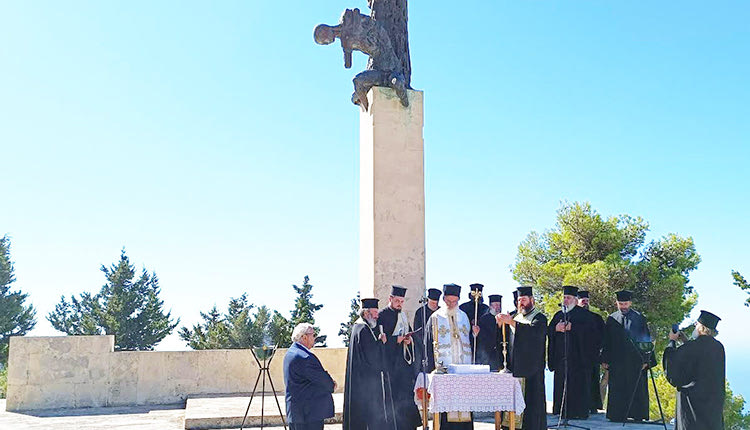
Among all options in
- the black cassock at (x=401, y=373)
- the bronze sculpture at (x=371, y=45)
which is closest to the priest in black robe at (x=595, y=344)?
the black cassock at (x=401, y=373)

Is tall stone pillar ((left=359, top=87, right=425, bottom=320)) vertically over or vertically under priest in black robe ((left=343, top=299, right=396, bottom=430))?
over

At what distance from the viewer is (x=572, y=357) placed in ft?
33.3

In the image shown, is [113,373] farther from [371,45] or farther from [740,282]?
[740,282]

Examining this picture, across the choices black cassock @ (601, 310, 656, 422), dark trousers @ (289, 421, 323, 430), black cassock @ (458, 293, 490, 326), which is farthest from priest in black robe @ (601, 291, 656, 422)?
dark trousers @ (289, 421, 323, 430)

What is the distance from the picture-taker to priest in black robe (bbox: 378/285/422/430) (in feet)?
26.5

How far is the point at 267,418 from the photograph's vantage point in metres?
9.70

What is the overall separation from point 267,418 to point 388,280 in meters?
2.62

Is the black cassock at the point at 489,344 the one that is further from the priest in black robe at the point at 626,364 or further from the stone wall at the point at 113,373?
the stone wall at the point at 113,373

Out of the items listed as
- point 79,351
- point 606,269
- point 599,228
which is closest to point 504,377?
point 79,351

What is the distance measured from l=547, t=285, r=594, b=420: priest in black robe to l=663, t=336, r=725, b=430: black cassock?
7.88 feet

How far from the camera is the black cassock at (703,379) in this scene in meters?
7.27

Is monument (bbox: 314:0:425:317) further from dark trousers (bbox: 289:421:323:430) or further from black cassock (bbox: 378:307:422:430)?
dark trousers (bbox: 289:421:323:430)

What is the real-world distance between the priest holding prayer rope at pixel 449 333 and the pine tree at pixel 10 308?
145ft

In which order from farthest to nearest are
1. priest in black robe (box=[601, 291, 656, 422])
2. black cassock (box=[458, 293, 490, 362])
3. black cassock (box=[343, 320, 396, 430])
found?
priest in black robe (box=[601, 291, 656, 422]), black cassock (box=[458, 293, 490, 362]), black cassock (box=[343, 320, 396, 430])
